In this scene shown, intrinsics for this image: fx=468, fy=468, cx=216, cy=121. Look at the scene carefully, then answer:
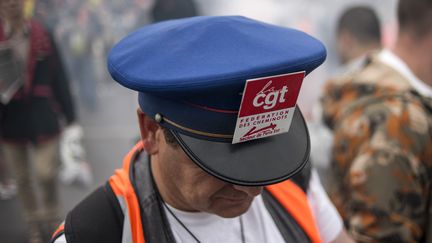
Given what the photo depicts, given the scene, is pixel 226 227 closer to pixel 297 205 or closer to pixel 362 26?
pixel 297 205

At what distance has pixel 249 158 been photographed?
3.66 feet

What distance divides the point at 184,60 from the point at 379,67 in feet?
3.89

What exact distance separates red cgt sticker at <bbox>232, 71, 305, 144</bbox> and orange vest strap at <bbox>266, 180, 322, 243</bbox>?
0.32 m

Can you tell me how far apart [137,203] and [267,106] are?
1.46 ft

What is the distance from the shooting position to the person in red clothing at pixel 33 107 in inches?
131

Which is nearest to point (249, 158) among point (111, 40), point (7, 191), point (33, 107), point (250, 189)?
point (250, 189)

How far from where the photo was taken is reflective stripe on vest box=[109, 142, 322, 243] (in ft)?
3.96

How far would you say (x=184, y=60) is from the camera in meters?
1.05

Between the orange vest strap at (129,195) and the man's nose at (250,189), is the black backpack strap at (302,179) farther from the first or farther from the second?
the orange vest strap at (129,195)

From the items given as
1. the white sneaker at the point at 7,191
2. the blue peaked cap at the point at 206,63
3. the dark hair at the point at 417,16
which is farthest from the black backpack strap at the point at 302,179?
the white sneaker at the point at 7,191

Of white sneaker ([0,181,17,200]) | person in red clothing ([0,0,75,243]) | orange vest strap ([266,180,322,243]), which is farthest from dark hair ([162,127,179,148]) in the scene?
white sneaker ([0,181,17,200])

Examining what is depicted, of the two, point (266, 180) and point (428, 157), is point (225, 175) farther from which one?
point (428, 157)

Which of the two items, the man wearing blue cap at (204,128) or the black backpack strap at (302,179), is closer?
the man wearing blue cap at (204,128)

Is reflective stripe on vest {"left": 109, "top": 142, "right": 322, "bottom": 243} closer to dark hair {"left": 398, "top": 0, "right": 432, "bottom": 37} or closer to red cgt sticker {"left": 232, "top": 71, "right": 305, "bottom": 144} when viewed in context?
red cgt sticker {"left": 232, "top": 71, "right": 305, "bottom": 144}
